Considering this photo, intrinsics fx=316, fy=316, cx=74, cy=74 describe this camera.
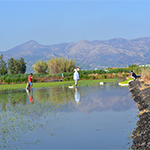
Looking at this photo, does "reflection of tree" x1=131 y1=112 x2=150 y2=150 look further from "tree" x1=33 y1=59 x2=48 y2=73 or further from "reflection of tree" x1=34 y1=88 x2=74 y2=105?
"tree" x1=33 y1=59 x2=48 y2=73

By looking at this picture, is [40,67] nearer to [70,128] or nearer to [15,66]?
[15,66]

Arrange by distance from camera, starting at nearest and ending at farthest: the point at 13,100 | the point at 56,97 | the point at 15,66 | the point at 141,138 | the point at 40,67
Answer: the point at 141,138, the point at 13,100, the point at 56,97, the point at 40,67, the point at 15,66

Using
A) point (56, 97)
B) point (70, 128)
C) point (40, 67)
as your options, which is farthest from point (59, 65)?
point (70, 128)

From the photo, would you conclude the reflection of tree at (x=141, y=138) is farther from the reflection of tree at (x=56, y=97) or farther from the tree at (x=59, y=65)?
the tree at (x=59, y=65)

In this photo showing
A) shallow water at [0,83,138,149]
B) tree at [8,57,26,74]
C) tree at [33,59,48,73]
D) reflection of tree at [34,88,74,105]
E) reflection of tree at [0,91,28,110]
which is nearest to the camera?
shallow water at [0,83,138,149]

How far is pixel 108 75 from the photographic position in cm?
6731

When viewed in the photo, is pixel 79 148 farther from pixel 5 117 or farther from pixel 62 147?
pixel 5 117

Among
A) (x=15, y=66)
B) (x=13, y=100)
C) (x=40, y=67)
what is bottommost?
(x=13, y=100)

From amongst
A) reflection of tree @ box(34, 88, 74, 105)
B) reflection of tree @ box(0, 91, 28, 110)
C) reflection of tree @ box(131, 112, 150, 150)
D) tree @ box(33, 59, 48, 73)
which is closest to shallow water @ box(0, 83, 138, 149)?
reflection of tree @ box(131, 112, 150, 150)

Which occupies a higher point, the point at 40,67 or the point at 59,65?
the point at 59,65

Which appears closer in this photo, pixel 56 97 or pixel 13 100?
pixel 13 100

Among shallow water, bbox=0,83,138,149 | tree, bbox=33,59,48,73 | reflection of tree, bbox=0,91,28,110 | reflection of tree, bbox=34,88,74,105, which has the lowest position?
shallow water, bbox=0,83,138,149

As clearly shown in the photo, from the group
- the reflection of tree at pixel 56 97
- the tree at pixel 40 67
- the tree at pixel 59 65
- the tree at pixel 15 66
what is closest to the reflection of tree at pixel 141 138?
the reflection of tree at pixel 56 97

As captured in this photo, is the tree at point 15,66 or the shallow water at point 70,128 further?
the tree at point 15,66
